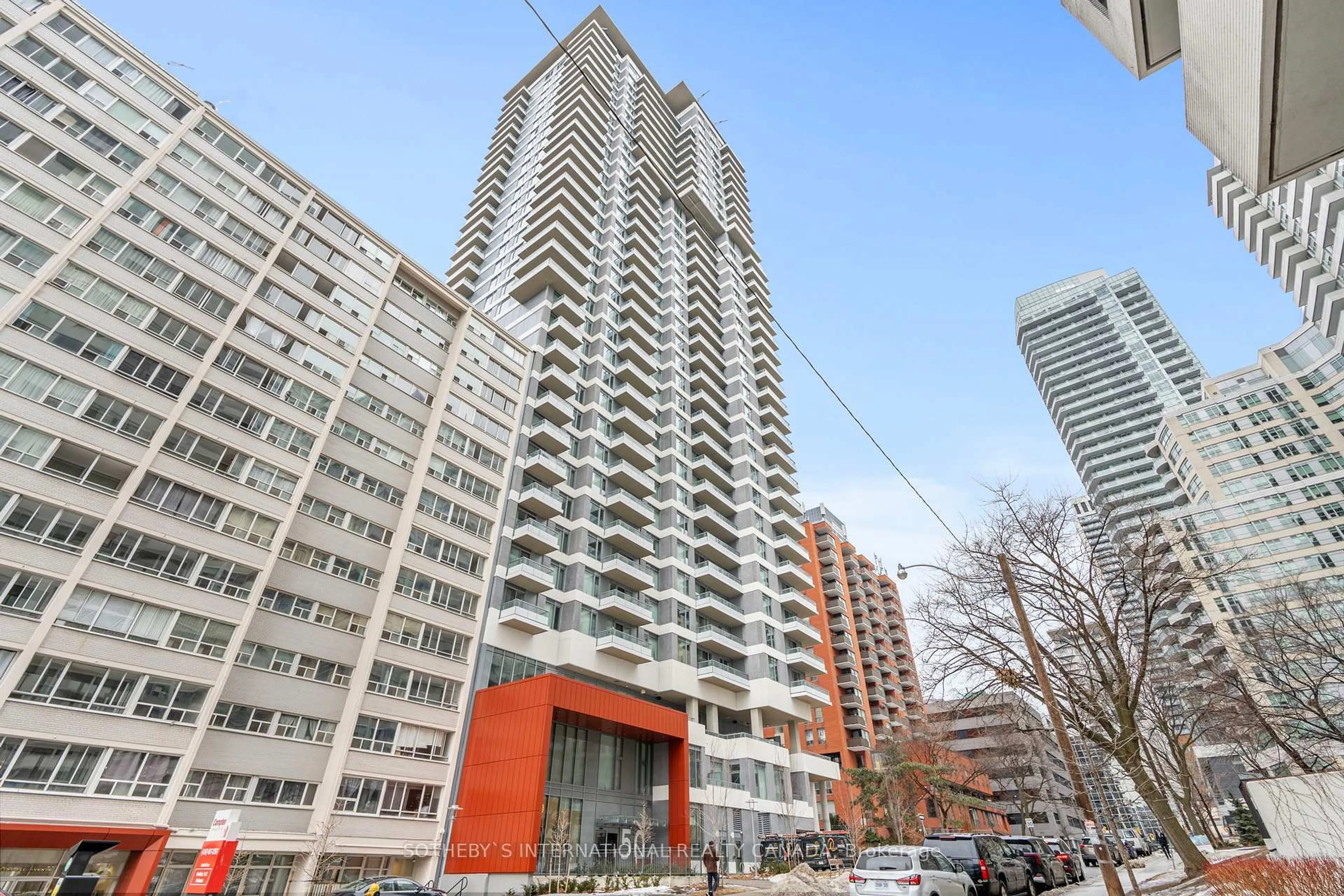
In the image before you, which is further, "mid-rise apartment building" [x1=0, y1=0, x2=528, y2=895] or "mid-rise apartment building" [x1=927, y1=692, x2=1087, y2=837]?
"mid-rise apartment building" [x1=0, y1=0, x2=528, y2=895]

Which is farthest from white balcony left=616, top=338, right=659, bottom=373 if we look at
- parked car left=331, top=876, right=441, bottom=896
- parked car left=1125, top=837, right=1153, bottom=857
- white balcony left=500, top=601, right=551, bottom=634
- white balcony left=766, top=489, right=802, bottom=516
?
parked car left=1125, top=837, right=1153, bottom=857

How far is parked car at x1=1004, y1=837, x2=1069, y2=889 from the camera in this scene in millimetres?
22359

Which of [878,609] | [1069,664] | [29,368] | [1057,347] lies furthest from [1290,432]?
[29,368]

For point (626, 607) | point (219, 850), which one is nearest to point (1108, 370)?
point (626, 607)

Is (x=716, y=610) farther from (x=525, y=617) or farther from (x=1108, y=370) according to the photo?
(x=1108, y=370)

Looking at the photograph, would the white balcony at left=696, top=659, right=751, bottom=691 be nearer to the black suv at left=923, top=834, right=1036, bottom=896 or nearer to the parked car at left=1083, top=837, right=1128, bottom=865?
the parked car at left=1083, top=837, right=1128, bottom=865

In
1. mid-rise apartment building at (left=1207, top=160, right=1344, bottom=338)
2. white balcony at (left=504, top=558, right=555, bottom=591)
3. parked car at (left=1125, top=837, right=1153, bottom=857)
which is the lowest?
parked car at (left=1125, top=837, right=1153, bottom=857)

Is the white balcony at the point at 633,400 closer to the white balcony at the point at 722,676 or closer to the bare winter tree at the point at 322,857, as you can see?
the white balcony at the point at 722,676

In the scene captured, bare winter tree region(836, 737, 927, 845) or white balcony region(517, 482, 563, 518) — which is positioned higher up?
white balcony region(517, 482, 563, 518)

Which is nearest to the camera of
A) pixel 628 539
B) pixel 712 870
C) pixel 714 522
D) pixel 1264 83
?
pixel 1264 83

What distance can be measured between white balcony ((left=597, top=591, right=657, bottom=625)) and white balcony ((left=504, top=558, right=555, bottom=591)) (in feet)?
13.1

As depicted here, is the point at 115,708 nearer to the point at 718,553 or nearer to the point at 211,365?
the point at 211,365

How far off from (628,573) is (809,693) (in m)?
19.4

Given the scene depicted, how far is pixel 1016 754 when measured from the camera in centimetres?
5091
